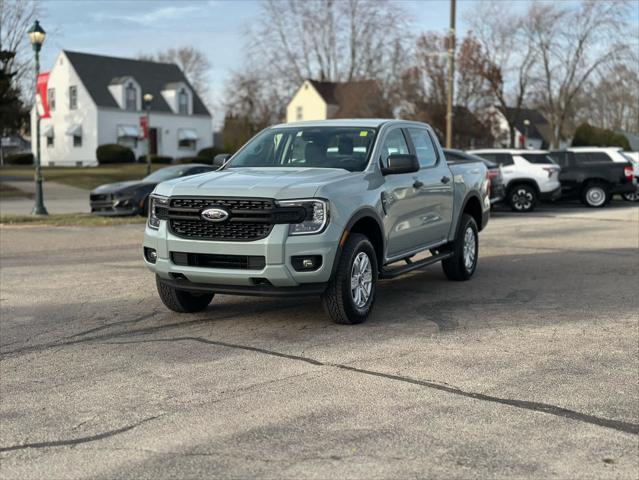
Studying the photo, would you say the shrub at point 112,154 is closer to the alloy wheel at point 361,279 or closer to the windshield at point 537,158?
the windshield at point 537,158

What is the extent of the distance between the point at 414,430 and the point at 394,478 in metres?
0.70

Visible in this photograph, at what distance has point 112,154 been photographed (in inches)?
2157

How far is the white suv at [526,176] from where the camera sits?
23844 mm

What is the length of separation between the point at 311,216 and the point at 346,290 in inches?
28.9

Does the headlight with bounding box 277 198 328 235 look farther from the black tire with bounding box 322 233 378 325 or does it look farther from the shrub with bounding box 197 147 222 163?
the shrub with bounding box 197 147 222 163

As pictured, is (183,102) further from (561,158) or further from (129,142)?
(561,158)

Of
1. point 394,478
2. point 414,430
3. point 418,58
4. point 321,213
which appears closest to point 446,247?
point 321,213

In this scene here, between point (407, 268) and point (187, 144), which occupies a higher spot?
point (187, 144)

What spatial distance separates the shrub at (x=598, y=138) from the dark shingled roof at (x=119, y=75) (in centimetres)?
3356

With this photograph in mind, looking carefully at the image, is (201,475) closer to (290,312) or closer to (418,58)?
(290,312)

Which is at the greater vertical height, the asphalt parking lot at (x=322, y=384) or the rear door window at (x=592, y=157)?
the rear door window at (x=592, y=157)

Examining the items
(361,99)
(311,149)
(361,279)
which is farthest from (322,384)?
(361,99)

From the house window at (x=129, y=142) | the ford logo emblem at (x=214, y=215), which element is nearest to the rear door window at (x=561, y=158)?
the ford logo emblem at (x=214, y=215)

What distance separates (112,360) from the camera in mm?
6172
